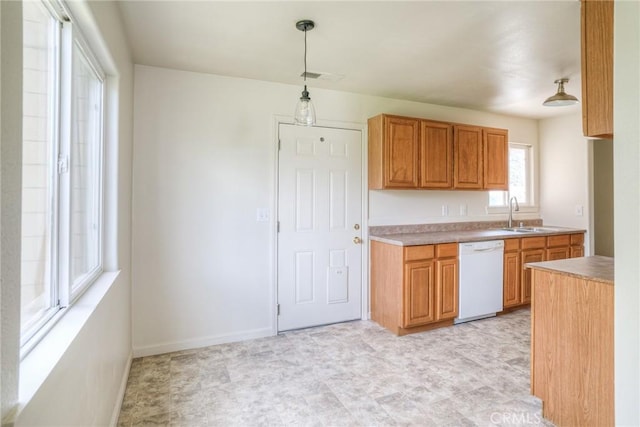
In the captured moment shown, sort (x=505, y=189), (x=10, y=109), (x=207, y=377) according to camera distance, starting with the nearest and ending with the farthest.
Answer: (x=10, y=109)
(x=207, y=377)
(x=505, y=189)

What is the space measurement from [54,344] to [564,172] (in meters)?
5.72

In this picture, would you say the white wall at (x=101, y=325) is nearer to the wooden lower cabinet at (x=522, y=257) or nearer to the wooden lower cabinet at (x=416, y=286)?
the wooden lower cabinet at (x=416, y=286)

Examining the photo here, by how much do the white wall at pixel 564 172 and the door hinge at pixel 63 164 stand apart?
544 cm

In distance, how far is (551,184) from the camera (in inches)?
199

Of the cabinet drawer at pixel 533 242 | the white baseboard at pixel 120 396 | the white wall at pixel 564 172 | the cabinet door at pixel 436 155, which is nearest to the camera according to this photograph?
the white baseboard at pixel 120 396

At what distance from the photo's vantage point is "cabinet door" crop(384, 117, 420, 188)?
3664 millimetres

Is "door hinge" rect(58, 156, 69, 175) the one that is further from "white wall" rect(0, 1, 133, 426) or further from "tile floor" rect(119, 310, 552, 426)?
"tile floor" rect(119, 310, 552, 426)

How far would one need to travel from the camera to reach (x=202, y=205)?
10.4 ft

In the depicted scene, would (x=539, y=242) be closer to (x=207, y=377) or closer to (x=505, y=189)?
(x=505, y=189)

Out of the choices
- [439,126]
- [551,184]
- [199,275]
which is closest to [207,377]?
[199,275]

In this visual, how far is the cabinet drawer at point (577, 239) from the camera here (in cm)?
444

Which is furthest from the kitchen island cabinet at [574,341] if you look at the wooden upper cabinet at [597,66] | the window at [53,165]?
the window at [53,165]

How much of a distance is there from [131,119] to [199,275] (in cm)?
140

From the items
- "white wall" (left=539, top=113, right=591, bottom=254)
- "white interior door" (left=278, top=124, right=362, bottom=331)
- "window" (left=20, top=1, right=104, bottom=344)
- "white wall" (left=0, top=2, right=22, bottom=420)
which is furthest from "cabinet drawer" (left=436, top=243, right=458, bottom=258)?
"white wall" (left=0, top=2, right=22, bottom=420)
